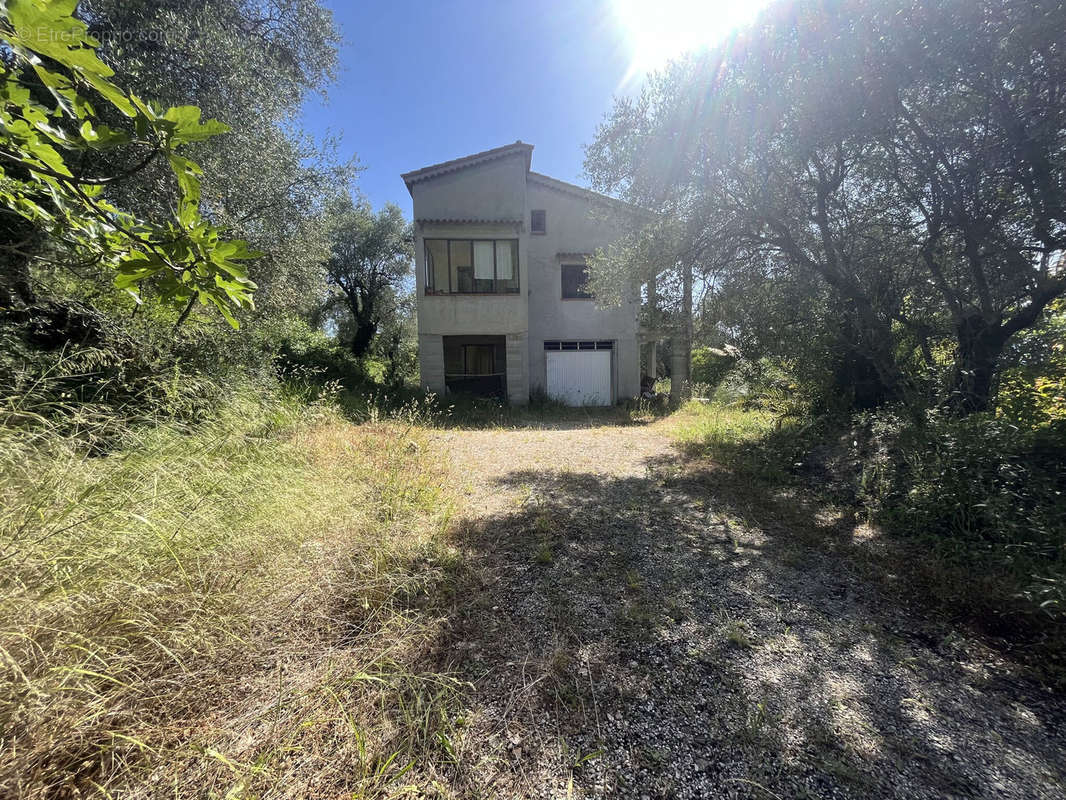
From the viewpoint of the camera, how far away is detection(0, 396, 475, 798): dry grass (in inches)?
50.4

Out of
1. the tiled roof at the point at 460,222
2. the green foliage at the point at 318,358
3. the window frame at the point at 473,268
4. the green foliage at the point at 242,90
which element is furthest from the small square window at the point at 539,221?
the green foliage at the point at 318,358

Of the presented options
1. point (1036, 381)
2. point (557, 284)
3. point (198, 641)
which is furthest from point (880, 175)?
point (557, 284)

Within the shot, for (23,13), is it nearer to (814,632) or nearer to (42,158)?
(42,158)

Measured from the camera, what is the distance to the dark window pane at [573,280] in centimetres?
1266

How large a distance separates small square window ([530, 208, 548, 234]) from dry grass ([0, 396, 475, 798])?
1205 centimetres

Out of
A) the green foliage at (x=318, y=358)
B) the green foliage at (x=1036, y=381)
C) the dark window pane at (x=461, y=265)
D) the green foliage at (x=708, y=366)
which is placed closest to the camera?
the green foliage at (x=1036, y=381)

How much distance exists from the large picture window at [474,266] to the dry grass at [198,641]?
9.44 metres

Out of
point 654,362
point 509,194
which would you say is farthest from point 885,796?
point 654,362

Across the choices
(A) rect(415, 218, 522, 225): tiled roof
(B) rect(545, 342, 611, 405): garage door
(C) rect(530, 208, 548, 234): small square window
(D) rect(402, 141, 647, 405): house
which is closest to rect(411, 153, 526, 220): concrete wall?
(D) rect(402, 141, 647, 405): house

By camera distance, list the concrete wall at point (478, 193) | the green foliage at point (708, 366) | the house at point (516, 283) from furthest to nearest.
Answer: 1. the green foliage at point (708, 366)
2. the concrete wall at point (478, 193)
3. the house at point (516, 283)

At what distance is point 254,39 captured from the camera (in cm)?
507

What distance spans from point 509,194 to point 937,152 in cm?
1005

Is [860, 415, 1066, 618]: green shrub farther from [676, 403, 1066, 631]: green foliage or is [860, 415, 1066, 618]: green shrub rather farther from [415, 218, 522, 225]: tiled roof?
[415, 218, 522, 225]: tiled roof

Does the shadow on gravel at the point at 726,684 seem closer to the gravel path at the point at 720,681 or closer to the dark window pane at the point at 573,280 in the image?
the gravel path at the point at 720,681
